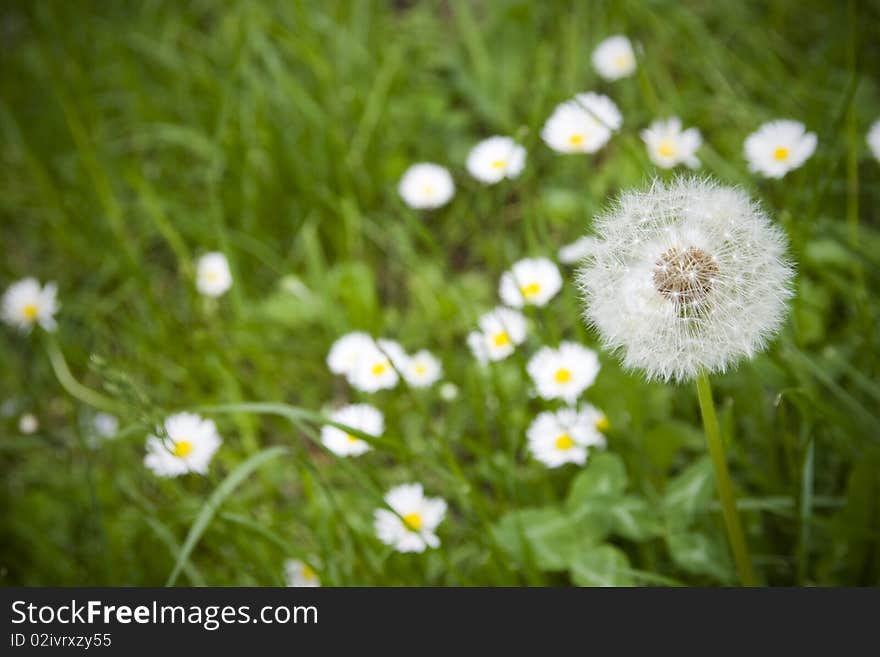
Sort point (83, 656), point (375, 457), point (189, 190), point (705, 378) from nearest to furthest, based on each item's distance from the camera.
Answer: point (705, 378) < point (83, 656) < point (375, 457) < point (189, 190)

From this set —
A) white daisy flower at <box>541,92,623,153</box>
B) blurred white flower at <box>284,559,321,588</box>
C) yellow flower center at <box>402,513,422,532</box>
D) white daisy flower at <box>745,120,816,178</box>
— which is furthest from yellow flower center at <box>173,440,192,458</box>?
white daisy flower at <box>745,120,816,178</box>

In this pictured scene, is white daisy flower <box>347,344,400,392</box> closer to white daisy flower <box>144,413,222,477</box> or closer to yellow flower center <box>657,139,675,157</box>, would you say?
white daisy flower <box>144,413,222,477</box>

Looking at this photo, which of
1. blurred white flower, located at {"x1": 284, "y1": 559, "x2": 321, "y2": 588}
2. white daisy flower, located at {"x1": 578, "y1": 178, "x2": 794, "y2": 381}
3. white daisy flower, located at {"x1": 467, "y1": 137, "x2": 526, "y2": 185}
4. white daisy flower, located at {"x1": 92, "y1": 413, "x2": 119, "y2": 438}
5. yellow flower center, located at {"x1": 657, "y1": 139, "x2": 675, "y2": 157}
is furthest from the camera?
white daisy flower, located at {"x1": 92, "y1": 413, "x2": 119, "y2": 438}

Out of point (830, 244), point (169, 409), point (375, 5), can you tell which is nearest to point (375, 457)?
point (169, 409)

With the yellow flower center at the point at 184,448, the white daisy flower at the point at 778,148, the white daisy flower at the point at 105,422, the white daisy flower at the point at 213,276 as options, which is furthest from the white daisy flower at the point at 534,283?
the white daisy flower at the point at 105,422

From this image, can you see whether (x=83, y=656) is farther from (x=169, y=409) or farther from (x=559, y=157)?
(x=559, y=157)

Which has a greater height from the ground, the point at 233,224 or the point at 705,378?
the point at 233,224

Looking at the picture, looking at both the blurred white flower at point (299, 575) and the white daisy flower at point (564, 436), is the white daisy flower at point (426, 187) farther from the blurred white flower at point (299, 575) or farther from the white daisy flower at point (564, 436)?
the blurred white flower at point (299, 575)
